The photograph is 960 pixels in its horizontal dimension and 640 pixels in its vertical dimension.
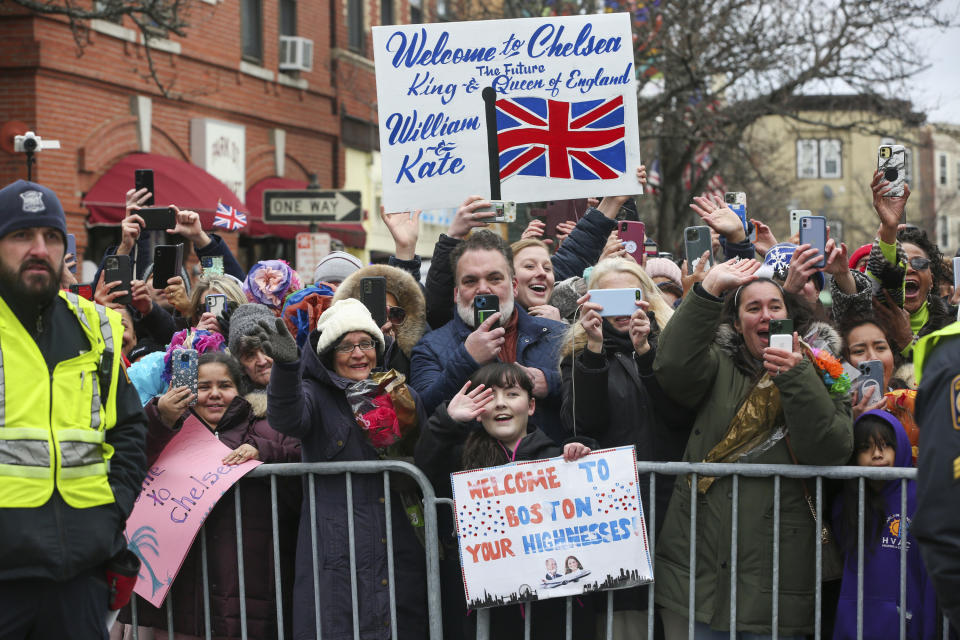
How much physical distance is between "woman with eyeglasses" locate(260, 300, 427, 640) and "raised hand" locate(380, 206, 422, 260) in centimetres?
115

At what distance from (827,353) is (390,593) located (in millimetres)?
1975

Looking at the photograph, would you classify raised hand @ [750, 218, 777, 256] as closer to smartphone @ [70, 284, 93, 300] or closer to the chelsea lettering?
the chelsea lettering

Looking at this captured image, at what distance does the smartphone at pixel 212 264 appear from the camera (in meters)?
6.54

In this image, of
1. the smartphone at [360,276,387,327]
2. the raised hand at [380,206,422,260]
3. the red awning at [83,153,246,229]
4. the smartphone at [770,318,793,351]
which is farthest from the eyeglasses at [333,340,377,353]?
the red awning at [83,153,246,229]

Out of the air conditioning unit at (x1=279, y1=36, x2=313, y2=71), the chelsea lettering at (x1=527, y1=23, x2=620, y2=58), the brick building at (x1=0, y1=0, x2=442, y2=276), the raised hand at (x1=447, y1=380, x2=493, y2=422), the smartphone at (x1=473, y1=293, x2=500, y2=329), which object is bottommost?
the raised hand at (x1=447, y1=380, x2=493, y2=422)

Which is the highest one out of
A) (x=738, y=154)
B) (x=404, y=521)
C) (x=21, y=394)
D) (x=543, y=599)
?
(x=738, y=154)

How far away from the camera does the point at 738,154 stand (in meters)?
20.8

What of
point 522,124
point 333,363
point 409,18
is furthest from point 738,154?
point 333,363

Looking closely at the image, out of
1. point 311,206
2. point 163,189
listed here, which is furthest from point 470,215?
point 163,189

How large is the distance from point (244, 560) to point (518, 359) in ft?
4.74

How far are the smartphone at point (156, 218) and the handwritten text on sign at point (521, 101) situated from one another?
1303 millimetres

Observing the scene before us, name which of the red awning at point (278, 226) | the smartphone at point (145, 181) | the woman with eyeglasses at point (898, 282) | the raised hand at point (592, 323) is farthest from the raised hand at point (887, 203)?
the red awning at point (278, 226)

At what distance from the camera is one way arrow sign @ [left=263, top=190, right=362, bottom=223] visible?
11.0 metres

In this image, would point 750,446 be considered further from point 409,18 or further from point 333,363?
point 409,18
